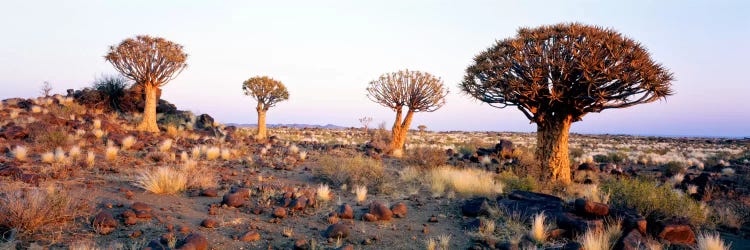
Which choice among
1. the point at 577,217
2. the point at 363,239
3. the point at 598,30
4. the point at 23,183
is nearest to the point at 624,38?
the point at 598,30

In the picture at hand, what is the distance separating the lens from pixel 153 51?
62.5ft

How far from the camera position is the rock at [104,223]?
5.71m

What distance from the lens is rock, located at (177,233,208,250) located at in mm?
5098

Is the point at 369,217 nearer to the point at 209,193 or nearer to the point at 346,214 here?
the point at 346,214

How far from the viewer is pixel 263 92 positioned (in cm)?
2858

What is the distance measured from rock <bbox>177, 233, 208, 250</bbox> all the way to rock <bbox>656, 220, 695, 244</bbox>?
6.05 meters

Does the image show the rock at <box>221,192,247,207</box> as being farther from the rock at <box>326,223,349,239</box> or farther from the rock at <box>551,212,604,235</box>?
the rock at <box>551,212,604,235</box>

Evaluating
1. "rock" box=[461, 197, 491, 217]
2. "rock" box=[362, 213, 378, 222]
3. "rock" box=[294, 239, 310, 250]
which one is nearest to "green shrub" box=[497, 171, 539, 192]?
"rock" box=[461, 197, 491, 217]

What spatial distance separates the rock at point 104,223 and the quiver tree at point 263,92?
22145mm

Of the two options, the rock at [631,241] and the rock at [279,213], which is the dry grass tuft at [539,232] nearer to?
the rock at [631,241]

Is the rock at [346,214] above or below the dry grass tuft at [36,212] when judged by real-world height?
below

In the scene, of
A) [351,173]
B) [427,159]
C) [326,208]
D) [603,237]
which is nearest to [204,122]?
[427,159]

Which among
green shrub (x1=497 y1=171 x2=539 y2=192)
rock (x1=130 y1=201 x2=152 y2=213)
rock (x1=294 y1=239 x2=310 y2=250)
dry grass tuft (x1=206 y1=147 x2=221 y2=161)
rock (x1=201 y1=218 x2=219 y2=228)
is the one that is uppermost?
dry grass tuft (x1=206 y1=147 x2=221 y2=161)

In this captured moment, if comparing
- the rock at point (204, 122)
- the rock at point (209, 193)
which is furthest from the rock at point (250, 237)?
the rock at point (204, 122)
